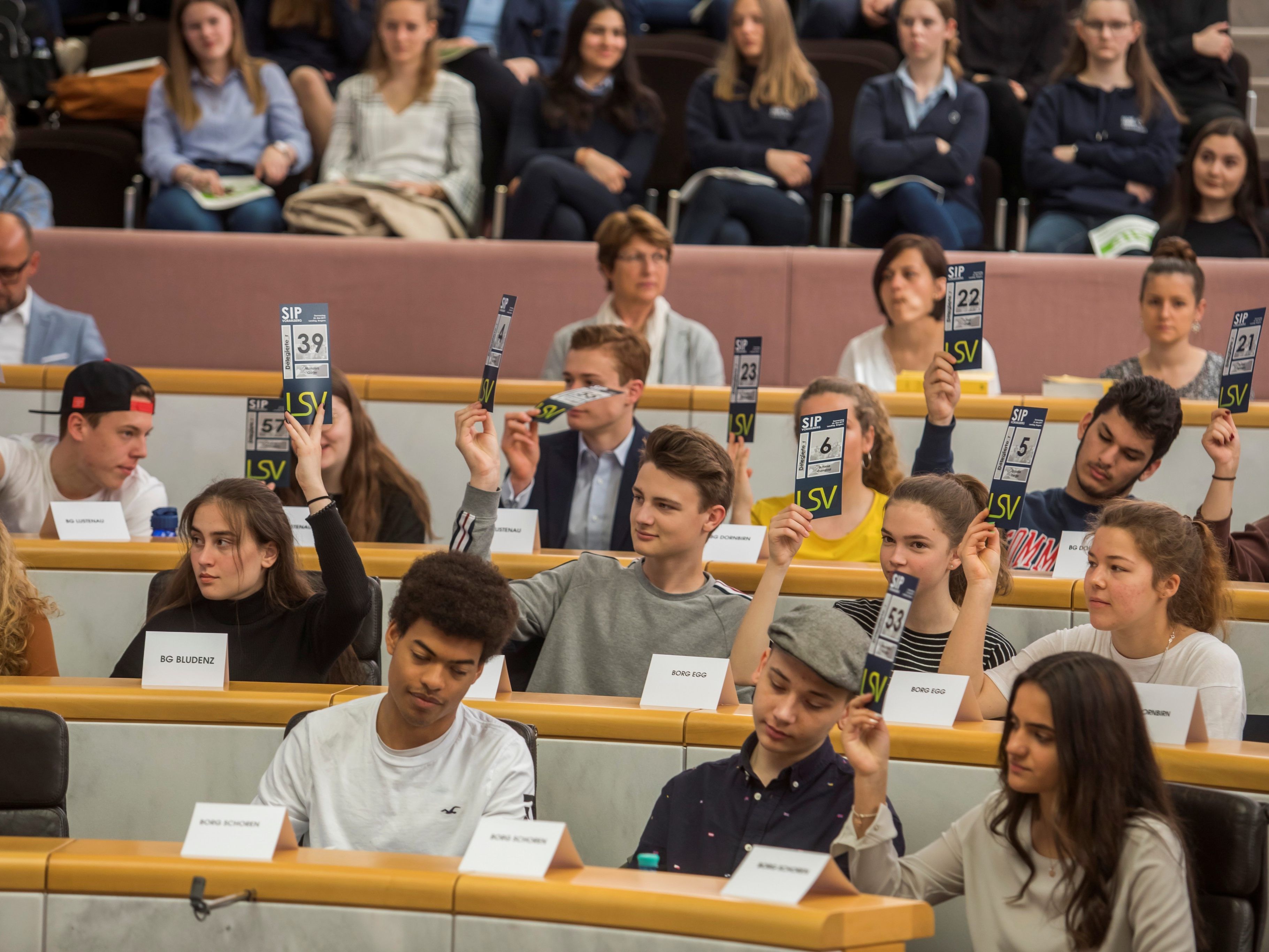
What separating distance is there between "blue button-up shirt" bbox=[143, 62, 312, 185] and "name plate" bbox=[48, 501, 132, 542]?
2347 mm

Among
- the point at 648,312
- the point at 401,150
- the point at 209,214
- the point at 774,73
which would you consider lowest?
the point at 648,312

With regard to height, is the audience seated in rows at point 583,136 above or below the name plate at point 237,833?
above

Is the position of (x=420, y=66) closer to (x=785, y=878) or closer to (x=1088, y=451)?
(x=1088, y=451)

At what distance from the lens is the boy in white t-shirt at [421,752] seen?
2.07 meters

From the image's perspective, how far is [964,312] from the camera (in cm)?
310

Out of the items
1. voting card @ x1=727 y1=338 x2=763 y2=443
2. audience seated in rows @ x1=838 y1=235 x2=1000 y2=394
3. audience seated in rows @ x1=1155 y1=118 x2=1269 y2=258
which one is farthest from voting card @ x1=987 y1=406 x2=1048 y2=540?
audience seated in rows @ x1=1155 y1=118 x2=1269 y2=258

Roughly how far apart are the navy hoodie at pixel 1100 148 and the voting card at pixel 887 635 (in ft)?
13.0

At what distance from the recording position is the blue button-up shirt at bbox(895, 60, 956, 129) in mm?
5383

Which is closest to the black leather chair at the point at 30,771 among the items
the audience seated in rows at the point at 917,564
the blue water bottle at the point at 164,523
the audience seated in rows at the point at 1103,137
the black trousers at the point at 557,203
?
the audience seated in rows at the point at 917,564

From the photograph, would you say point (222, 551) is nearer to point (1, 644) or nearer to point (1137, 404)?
point (1, 644)

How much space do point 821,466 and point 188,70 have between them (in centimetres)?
377

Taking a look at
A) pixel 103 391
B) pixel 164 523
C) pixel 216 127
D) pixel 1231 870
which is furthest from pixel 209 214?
pixel 1231 870

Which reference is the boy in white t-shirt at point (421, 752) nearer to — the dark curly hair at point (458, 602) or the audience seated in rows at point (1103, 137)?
the dark curly hair at point (458, 602)

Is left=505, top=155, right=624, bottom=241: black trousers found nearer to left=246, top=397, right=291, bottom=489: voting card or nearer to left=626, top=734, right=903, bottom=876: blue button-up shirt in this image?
left=246, top=397, right=291, bottom=489: voting card
